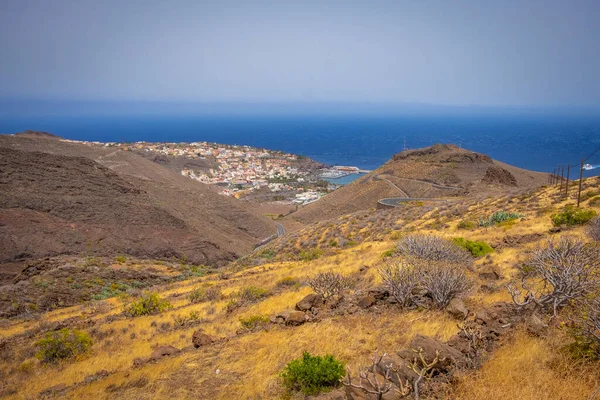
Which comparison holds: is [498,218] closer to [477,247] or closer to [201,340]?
[477,247]

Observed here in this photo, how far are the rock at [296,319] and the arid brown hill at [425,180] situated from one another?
130 ft

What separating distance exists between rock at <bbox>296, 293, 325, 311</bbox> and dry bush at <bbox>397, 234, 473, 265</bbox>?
4.19 meters

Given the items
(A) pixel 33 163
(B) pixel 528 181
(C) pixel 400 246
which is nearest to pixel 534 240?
(C) pixel 400 246

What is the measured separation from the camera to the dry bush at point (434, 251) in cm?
1398

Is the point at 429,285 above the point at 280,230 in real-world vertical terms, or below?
above

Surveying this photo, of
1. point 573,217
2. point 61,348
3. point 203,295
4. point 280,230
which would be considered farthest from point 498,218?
point 280,230

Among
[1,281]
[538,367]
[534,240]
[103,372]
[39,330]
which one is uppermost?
[538,367]

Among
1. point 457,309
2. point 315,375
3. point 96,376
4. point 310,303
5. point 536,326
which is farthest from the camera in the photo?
point 310,303

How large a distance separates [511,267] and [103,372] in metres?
11.8

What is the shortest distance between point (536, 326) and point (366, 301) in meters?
4.14

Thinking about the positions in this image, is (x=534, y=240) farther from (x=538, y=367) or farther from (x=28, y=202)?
(x=28, y=202)

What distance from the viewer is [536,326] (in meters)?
6.95

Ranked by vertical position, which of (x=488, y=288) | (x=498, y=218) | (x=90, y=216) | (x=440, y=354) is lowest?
(x=90, y=216)

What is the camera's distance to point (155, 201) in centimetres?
3894
